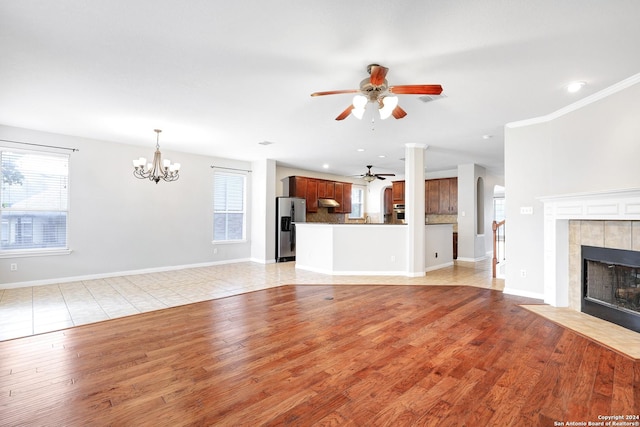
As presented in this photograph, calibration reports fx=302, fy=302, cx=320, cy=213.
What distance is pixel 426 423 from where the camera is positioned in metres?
1.77

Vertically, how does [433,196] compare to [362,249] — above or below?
above

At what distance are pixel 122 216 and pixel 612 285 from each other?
7772 mm

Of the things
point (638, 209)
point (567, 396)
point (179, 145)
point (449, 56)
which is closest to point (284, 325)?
point (567, 396)

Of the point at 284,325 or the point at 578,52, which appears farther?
the point at 284,325

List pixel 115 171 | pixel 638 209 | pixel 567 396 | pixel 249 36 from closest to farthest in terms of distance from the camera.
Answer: pixel 567 396, pixel 249 36, pixel 638 209, pixel 115 171

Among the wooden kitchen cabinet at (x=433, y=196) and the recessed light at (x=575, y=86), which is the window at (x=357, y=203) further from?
the recessed light at (x=575, y=86)

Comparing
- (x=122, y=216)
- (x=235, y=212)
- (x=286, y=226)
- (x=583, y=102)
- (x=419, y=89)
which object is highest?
(x=583, y=102)

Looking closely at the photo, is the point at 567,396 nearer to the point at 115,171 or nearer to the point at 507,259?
the point at 507,259

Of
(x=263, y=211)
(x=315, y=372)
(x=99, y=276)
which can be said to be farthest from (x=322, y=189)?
(x=315, y=372)

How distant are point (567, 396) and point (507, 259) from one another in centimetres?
297

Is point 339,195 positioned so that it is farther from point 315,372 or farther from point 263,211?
point 315,372

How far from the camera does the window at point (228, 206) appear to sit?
24.8 feet

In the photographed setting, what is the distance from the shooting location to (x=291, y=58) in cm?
276

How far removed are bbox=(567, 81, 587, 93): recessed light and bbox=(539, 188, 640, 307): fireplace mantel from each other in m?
1.16
